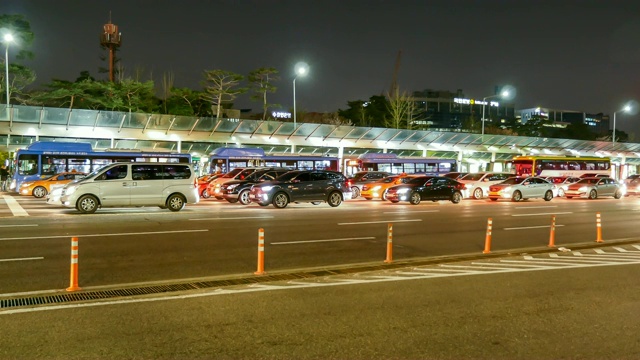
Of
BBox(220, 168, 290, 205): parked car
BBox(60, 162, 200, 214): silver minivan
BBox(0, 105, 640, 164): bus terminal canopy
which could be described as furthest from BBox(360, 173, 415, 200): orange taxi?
BBox(0, 105, 640, 164): bus terminal canopy

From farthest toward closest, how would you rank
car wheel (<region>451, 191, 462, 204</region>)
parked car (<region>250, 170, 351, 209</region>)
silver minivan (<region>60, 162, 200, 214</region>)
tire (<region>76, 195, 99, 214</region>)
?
car wheel (<region>451, 191, 462, 204</region>), parked car (<region>250, 170, 351, 209</region>), silver minivan (<region>60, 162, 200, 214</region>), tire (<region>76, 195, 99, 214</region>)

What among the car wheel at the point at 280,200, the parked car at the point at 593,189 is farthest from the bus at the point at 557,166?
the car wheel at the point at 280,200

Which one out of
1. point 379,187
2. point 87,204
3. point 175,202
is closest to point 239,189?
point 175,202

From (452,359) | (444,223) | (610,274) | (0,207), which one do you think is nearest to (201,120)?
(0,207)

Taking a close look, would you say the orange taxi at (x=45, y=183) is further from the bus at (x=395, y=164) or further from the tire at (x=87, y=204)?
the bus at (x=395, y=164)

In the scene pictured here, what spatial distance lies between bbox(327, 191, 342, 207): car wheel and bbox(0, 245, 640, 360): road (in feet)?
51.4

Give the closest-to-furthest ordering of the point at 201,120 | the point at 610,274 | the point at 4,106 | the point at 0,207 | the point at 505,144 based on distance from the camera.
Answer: the point at 610,274
the point at 0,207
the point at 4,106
the point at 201,120
the point at 505,144

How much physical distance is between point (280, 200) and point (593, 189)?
23.0 m

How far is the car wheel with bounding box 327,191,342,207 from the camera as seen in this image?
83.0 feet

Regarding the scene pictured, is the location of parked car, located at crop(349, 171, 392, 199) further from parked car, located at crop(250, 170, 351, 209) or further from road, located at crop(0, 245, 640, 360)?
road, located at crop(0, 245, 640, 360)

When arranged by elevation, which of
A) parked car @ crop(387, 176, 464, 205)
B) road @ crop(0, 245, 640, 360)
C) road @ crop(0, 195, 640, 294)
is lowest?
road @ crop(0, 245, 640, 360)

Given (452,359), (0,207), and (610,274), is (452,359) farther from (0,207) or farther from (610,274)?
(0,207)

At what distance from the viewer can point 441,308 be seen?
7512 millimetres

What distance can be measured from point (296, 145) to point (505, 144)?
24874mm
